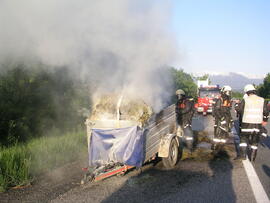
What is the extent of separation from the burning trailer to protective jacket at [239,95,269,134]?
231 cm

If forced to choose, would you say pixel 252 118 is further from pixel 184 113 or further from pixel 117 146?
pixel 117 146

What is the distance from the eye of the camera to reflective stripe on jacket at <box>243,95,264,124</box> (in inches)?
261

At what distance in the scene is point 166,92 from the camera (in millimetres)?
7094

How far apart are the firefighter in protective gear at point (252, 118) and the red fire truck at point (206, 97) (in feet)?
39.4

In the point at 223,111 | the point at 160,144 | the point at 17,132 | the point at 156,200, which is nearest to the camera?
the point at 156,200

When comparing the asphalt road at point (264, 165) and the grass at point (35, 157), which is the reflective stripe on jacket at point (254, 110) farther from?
the grass at point (35, 157)

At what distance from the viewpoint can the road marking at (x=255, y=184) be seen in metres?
4.10

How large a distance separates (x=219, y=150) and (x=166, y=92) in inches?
90.3

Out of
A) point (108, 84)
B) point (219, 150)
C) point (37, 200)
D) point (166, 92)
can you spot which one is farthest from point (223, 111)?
point (37, 200)

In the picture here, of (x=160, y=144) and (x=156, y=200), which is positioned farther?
(x=160, y=144)

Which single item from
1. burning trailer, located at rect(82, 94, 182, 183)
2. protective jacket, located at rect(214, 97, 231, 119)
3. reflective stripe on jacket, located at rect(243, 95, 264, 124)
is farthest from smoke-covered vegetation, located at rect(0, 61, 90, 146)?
reflective stripe on jacket, located at rect(243, 95, 264, 124)

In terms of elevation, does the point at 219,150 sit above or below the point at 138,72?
below

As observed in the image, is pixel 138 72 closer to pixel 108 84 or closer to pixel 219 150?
Answer: pixel 108 84

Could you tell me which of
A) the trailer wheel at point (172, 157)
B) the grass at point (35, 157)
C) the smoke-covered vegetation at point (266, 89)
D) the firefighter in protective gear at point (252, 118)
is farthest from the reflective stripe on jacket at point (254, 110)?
the smoke-covered vegetation at point (266, 89)
